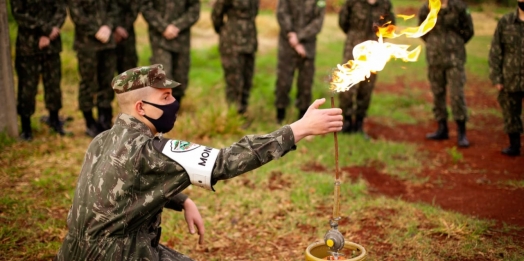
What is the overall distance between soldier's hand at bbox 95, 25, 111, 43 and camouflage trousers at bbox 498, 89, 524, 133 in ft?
17.1

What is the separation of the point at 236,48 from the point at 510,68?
12.5ft

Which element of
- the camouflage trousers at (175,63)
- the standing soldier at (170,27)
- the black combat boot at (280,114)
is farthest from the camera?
the black combat boot at (280,114)

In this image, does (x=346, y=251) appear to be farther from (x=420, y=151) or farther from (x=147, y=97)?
(x=420, y=151)

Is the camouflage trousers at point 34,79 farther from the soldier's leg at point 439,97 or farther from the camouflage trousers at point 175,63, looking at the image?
the soldier's leg at point 439,97

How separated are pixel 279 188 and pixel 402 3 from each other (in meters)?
10.6

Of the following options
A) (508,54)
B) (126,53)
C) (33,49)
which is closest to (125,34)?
(126,53)

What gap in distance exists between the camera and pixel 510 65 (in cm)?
730

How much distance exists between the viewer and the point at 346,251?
5.21 m

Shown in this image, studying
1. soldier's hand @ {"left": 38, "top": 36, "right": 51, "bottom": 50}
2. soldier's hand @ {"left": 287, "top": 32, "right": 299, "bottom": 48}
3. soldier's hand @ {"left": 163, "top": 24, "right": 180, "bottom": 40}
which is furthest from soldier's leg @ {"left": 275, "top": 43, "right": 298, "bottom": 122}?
soldier's hand @ {"left": 38, "top": 36, "right": 51, "bottom": 50}

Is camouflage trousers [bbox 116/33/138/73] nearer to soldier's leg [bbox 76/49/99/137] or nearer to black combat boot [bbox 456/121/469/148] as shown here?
soldier's leg [bbox 76/49/99/137]

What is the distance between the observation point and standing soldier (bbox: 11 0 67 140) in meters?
7.66

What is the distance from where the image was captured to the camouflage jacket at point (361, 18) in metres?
8.38

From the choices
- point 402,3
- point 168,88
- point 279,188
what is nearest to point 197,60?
point 402,3

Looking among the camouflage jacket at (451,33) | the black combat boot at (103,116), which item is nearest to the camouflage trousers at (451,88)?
the camouflage jacket at (451,33)
